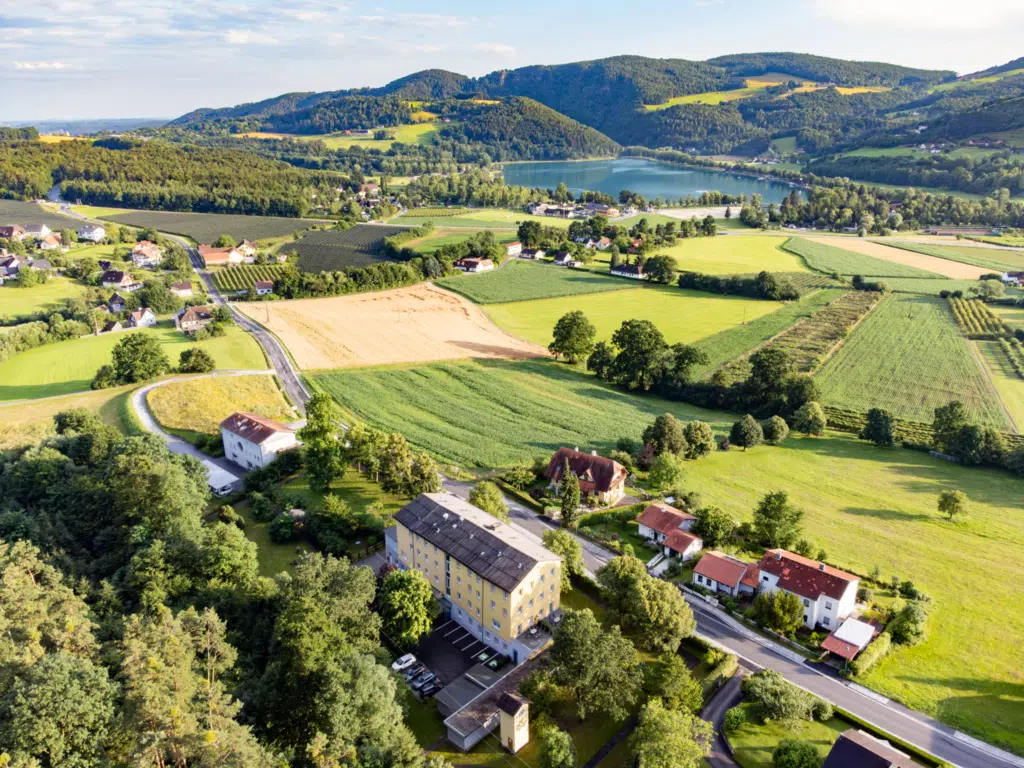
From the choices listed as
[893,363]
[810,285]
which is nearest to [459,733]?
[893,363]

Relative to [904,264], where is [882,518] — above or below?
below

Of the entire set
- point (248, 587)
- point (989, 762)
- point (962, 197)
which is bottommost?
point (989, 762)

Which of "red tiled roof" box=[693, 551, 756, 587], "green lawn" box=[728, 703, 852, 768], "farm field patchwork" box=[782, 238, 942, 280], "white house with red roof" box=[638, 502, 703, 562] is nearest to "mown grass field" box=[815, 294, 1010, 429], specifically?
"farm field patchwork" box=[782, 238, 942, 280]

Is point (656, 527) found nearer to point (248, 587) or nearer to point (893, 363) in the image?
point (248, 587)

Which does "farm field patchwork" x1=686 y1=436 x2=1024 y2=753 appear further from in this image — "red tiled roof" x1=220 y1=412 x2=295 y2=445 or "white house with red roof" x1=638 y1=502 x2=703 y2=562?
"red tiled roof" x1=220 y1=412 x2=295 y2=445

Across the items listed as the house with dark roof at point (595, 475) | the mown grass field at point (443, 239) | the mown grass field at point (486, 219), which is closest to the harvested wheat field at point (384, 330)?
the mown grass field at point (443, 239)

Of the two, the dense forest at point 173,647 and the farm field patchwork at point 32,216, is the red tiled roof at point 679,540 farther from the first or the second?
the farm field patchwork at point 32,216

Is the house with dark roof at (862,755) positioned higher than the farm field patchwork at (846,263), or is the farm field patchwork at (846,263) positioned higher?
the farm field patchwork at (846,263)

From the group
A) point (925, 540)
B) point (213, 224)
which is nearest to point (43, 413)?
point (925, 540)
